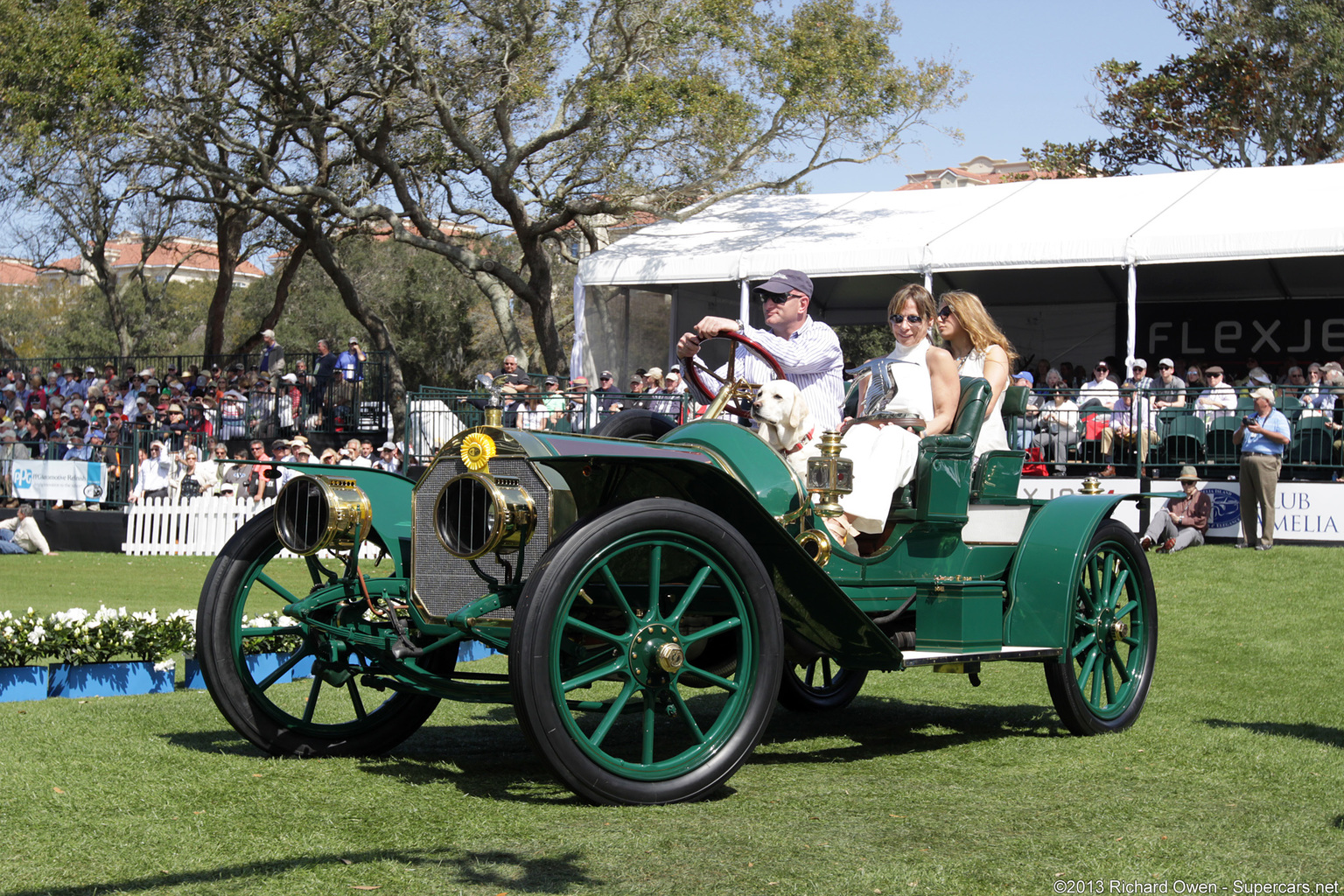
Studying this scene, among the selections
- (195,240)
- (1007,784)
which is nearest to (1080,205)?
(1007,784)

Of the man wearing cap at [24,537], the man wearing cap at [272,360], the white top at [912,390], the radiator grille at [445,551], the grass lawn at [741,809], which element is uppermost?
the man wearing cap at [272,360]

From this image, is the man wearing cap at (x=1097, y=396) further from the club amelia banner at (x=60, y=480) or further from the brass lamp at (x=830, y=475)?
the club amelia banner at (x=60, y=480)

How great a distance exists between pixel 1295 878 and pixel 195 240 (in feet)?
111

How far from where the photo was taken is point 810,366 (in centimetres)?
570

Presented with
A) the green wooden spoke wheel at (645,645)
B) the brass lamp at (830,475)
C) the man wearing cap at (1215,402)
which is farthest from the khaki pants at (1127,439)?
the green wooden spoke wheel at (645,645)

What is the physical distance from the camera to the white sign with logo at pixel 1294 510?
1378cm

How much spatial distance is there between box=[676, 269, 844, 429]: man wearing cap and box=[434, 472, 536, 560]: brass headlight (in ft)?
5.30

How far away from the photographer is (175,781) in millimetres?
4367

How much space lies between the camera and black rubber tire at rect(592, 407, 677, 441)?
5.57 m

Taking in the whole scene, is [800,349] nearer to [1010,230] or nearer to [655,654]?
[655,654]

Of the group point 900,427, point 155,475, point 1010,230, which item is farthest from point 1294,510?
point 155,475

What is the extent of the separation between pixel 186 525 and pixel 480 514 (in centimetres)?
1540

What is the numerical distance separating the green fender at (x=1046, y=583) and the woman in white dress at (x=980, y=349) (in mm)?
495

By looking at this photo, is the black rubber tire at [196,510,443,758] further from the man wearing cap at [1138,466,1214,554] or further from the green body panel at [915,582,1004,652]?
the man wearing cap at [1138,466,1214,554]
